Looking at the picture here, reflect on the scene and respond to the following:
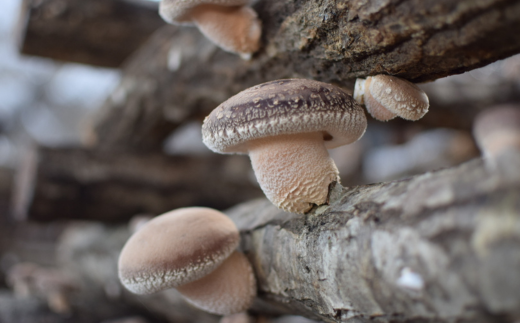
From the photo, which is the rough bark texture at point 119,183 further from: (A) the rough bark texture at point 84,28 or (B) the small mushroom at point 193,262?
(B) the small mushroom at point 193,262

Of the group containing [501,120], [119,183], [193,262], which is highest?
[501,120]

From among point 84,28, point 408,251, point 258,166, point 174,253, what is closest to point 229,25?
point 258,166

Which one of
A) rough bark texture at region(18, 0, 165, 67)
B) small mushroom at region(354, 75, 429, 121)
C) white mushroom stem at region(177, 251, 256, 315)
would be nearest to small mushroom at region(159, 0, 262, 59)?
small mushroom at region(354, 75, 429, 121)

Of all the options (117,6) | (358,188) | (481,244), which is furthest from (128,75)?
(481,244)

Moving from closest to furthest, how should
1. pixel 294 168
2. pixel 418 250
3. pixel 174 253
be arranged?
pixel 418 250 → pixel 294 168 → pixel 174 253

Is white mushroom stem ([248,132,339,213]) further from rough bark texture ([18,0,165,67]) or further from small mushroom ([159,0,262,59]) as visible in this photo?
rough bark texture ([18,0,165,67])

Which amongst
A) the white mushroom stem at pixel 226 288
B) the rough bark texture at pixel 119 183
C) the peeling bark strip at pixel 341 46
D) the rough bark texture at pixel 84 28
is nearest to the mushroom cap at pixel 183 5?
the peeling bark strip at pixel 341 46

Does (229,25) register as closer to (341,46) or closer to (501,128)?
(341,46)
